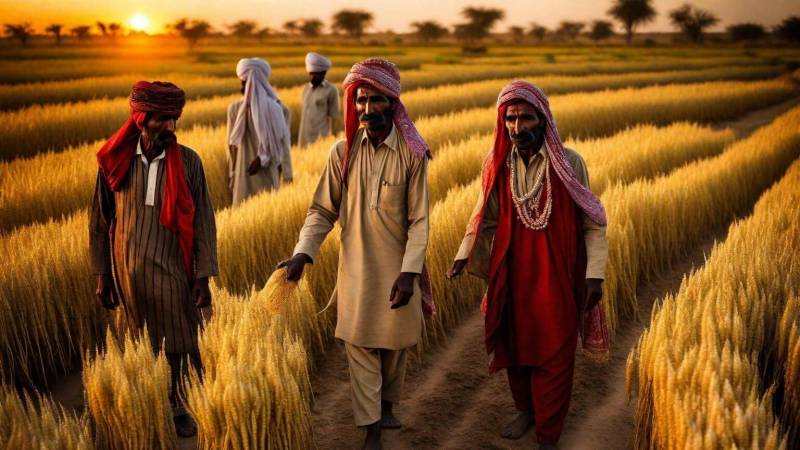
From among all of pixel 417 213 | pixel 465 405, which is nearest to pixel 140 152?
pixel 417 213

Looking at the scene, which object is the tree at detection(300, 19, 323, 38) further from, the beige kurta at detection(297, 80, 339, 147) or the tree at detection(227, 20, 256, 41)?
the beige kurta at detection(297, 80, 339, 147)

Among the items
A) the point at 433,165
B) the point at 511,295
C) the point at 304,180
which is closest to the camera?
the point at 511,295

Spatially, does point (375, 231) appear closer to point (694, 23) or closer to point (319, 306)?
point (319, 306)

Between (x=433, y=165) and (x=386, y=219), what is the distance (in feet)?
15.4

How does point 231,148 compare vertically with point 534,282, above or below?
above

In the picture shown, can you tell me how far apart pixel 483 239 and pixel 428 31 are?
71142 mm

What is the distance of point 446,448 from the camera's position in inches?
127

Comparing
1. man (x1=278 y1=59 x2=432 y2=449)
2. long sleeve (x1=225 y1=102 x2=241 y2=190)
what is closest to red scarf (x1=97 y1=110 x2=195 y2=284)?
man (x1=278 y1=59 x2=432 y2=449)

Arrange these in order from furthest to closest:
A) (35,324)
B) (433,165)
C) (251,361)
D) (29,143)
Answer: (29,143)
(433,165)
(35,324)
(251,361)

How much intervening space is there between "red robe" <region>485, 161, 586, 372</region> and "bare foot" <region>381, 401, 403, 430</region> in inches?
20.6

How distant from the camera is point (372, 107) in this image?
2920 millimetres

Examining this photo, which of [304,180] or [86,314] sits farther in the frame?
[304,180]

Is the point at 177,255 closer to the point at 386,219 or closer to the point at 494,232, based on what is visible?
the point at 386,219

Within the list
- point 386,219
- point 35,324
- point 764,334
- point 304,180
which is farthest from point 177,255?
point 304,180
